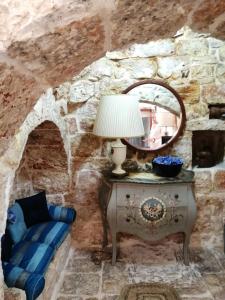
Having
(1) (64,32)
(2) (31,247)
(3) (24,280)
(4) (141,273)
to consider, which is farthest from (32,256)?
(1) (64,32)

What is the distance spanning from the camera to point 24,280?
5.71ft

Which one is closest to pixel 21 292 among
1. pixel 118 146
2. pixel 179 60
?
pixel 118 146

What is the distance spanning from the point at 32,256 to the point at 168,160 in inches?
54.6

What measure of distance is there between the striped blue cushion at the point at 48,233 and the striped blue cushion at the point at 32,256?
88mm

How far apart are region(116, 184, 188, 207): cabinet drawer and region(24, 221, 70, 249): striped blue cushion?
1.70 feet

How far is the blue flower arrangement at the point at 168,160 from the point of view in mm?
2738

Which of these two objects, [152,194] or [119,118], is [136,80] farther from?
Answer: [152,194]

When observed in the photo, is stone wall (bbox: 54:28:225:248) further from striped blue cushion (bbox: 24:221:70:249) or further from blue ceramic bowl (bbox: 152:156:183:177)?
striped blue cushion (bbox: 24:221:70:249)

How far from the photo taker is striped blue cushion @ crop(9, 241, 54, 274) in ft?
6.30

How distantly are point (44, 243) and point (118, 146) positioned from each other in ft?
3.28

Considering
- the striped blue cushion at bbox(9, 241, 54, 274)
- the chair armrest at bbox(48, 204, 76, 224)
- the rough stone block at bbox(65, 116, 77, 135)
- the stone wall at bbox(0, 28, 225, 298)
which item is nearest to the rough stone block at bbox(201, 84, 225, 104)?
the stone wall at bbox(0, 28, 225, 298)

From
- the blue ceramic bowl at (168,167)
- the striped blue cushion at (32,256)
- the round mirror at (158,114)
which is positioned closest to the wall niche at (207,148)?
the round mirror at (158,114)

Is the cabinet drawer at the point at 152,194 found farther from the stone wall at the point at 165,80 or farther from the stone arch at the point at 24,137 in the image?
the stone arch at the point at 24,137

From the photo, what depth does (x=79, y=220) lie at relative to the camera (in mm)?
3123
